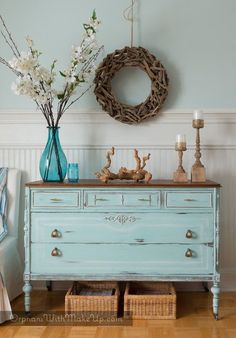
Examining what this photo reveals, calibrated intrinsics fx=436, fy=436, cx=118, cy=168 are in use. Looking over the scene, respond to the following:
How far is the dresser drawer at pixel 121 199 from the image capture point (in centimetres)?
258

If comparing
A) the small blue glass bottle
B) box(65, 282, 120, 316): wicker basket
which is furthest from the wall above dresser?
box(65, 282, 120, 316): wicker basket

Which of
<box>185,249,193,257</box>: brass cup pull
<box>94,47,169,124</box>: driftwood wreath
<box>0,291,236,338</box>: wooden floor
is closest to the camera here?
<box>0,291,236,338</box>: wooden floor

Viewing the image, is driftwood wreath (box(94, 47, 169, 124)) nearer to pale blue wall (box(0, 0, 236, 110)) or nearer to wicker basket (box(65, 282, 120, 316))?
pale blue wall (box(0, 0, 236, 110))

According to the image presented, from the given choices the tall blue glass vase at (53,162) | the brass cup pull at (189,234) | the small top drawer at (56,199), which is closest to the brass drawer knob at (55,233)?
the small top drawer at (56,199)

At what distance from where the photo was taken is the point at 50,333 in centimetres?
239

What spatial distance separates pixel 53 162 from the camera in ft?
9.06

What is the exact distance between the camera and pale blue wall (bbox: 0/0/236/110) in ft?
10.1

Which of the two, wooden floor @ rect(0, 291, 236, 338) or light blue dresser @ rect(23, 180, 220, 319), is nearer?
wooden floor @ rect(0, 291, 236, 338)

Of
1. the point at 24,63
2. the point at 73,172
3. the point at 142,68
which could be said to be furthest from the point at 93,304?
the point at 142,68

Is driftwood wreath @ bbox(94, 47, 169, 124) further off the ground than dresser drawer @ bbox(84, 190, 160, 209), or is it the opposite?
driftwood wreath @ bbox(94, 47, 169, 124)

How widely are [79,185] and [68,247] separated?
38cm

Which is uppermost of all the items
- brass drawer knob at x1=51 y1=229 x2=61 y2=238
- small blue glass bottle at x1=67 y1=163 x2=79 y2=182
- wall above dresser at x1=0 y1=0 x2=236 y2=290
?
wall above dresser at x1=0 y1=0 x2=236 y2=290

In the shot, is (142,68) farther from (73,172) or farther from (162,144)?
(73,172)

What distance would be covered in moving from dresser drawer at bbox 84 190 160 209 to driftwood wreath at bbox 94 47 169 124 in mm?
664
